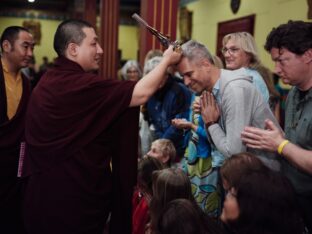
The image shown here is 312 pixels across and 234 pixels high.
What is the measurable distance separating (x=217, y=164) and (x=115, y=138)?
0.68 meters

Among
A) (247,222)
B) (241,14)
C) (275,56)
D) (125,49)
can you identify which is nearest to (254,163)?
(247,222)

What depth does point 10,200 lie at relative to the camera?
2.49 metres

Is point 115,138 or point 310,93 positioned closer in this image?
point 310,93

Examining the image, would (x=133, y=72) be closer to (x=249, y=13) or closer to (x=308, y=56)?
(x=308, y=56)

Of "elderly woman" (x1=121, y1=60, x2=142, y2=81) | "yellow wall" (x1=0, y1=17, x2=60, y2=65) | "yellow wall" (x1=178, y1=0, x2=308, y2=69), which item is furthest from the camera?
"yellow wall" (x1=0, y1=17, x2=60, y2=65)

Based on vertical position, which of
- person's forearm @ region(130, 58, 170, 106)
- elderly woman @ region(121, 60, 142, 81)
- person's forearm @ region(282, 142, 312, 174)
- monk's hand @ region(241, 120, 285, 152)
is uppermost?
elderly woman @ region(121, 60, 142, 81)

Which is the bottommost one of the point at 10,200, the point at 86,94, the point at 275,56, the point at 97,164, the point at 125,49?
the point at 10,200

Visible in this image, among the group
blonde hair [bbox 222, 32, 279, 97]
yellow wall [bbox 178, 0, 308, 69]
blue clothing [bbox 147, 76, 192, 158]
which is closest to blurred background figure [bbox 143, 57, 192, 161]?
blue clothing [bbox 147, 76, 192, 158]

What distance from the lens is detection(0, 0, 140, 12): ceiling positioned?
13.8m

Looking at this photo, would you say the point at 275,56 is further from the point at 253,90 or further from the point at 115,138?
the point at 115,138

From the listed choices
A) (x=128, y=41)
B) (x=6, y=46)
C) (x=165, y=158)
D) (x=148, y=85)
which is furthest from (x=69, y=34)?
(x=128, y=41)

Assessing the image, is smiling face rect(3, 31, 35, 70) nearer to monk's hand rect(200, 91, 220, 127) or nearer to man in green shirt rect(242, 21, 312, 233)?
monk's hand rect(200, 91, 220, 127)

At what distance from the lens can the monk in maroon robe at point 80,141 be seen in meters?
1.77

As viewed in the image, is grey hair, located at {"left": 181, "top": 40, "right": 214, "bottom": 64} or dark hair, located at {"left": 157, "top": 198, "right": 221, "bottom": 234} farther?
grey hair, located at {"left": 181, "top": 40, "right": 214, "bottom": 64}
